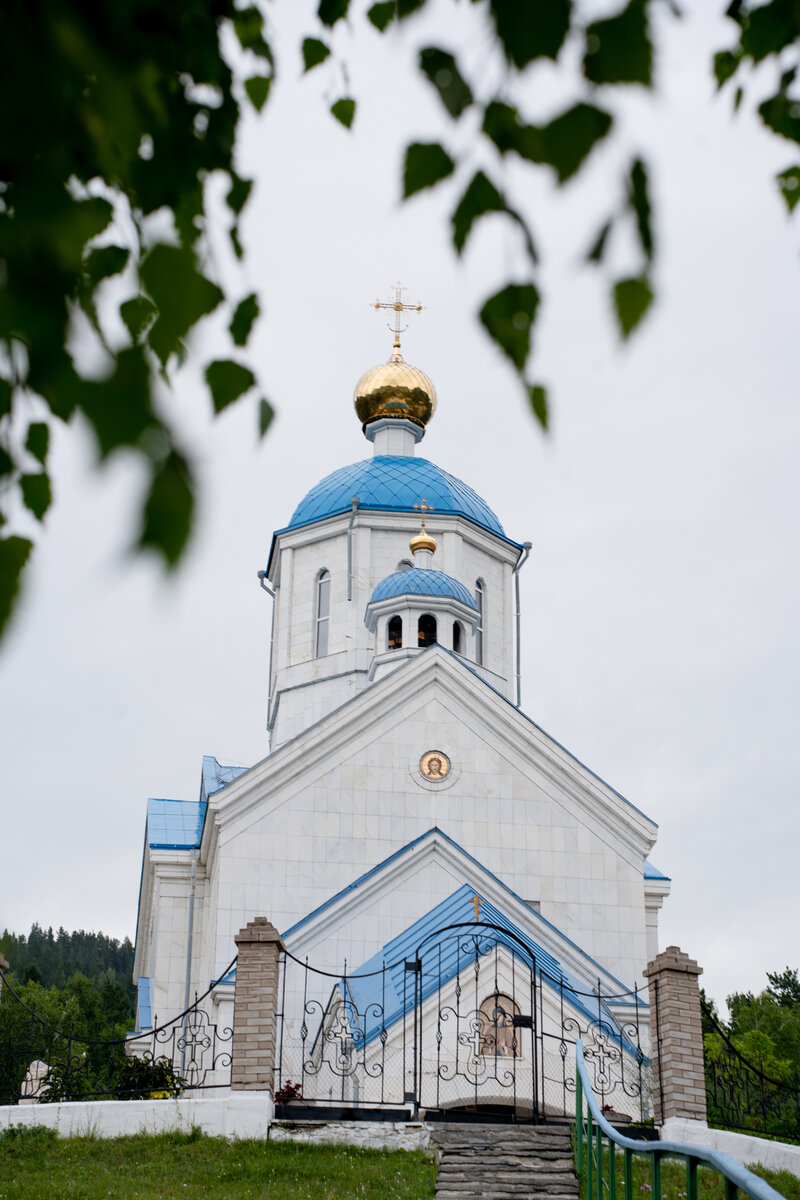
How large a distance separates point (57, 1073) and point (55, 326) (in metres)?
14.0

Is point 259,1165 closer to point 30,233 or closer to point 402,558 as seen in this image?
point 30,233

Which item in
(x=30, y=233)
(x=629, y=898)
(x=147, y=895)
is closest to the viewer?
(x=30, y=233)

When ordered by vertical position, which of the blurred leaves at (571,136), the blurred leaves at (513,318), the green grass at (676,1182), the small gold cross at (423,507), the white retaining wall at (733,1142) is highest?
the small gold cross at (423,507)

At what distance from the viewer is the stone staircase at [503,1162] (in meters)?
9.02

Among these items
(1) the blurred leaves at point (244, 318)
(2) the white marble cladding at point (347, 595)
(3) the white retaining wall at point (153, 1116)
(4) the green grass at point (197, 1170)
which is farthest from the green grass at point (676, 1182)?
(2) the white marble cladding at point (347, 595)

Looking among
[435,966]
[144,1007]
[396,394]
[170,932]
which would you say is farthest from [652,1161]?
[396,394]

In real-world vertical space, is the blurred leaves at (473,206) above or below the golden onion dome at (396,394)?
below

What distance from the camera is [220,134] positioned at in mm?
3018

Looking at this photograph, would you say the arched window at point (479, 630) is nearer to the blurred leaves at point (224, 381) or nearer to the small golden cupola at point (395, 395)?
the small golden cupola at point (395, 395)

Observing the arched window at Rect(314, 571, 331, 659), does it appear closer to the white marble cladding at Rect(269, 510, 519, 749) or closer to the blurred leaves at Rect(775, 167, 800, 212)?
the white marble cladding at Rect(269, 510, 519, 749)

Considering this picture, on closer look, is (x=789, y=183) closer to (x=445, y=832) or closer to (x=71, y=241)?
(x=71, y=241)

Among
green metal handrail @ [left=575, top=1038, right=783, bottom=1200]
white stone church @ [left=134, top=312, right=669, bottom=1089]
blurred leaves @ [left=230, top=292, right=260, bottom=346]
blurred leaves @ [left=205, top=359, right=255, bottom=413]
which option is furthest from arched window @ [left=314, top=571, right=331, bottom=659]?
blurred leaves @ [left=205, top=359, right=255, bottom=413]

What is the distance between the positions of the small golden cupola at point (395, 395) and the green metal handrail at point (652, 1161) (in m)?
17.5

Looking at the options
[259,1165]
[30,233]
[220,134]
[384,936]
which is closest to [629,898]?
[384,936]
